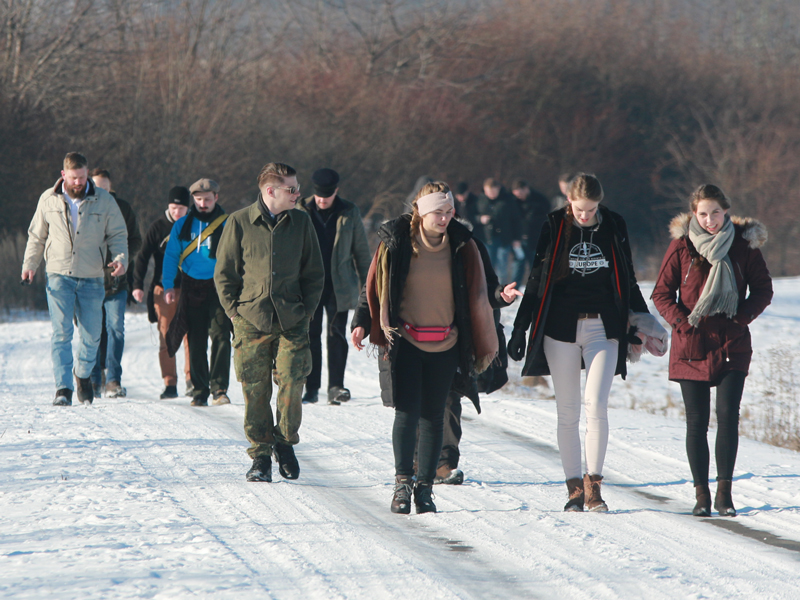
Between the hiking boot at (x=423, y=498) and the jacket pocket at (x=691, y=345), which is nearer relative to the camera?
the hiking boot at (x=423, y=498)

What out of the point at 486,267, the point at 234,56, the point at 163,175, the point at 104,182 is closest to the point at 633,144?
the point at 234,56

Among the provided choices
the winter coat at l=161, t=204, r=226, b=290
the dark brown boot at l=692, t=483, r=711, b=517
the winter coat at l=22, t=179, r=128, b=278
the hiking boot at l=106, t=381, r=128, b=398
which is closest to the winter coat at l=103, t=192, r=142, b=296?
the winter coat at l=161, t=204, r=226, b=290

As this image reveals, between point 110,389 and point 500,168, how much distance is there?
24297 mm

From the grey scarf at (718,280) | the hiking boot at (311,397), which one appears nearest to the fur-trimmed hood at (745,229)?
the grey scarf at (718,280)

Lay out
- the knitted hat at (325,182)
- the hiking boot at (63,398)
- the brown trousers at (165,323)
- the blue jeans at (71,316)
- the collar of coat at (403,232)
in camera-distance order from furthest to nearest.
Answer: the brown trousers at (165,323), the knitted hat at (325,182), the hiking boot at (63,398), the blue jeans at (71,316), the collar of coat at (403,232)

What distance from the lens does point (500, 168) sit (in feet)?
107

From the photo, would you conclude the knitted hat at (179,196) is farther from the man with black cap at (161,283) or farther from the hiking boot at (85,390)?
the hiking boot at (85,390)

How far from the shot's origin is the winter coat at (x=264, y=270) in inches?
234

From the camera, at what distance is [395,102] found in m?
31.6

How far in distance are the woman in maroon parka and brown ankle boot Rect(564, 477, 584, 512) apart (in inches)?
26.9

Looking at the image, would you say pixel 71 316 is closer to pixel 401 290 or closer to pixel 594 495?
pixel 401 290

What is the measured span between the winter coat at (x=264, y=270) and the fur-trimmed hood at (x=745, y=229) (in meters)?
2.21

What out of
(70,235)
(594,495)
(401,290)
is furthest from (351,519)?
(70,235)

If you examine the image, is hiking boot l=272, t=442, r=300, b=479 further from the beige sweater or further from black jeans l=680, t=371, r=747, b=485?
black jeans l=680, t=371, r=747, b=485
